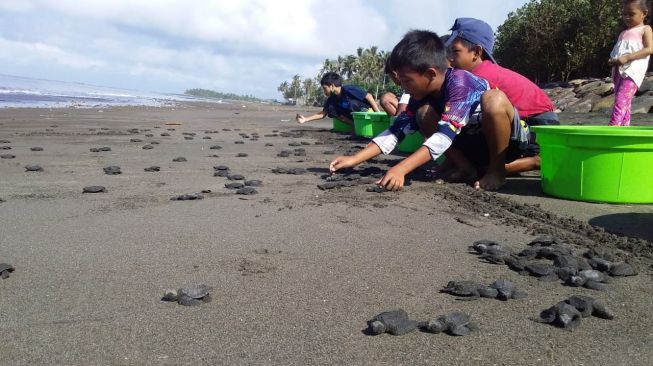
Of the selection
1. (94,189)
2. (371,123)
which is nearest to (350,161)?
(94,189)

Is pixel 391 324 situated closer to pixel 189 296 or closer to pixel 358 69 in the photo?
pixel 189 296

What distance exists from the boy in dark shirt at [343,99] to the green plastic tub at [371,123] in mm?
1022

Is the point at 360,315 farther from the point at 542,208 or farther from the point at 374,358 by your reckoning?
the point at 542,208

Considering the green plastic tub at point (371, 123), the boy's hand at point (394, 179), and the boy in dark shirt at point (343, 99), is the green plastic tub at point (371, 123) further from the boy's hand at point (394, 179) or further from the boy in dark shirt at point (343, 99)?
the boy's hand at point (394, 179)

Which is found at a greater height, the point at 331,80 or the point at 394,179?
the point at 331,80

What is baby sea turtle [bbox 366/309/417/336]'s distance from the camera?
1.82 meters

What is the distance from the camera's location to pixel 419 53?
3939mm

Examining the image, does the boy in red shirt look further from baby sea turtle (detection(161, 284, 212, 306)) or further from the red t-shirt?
baby sea turtle (detection(161, 284, 212, 306))

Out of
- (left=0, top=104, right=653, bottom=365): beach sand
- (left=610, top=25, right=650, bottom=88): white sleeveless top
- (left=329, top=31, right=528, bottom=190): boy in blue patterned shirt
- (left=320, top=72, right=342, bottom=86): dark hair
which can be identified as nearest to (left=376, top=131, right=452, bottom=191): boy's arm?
(left=329, top=31, right=528, bottom=190): boy in blue patterned shirt

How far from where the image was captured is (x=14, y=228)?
3.12 metres

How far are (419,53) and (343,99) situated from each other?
21.2ft

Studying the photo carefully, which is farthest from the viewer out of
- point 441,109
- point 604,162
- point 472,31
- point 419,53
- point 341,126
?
point 341,126

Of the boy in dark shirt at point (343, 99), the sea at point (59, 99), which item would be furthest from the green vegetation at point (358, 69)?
the boy in dark shirt at point (343, 99)

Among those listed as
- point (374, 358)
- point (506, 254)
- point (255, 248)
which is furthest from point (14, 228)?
point (506, 254)
